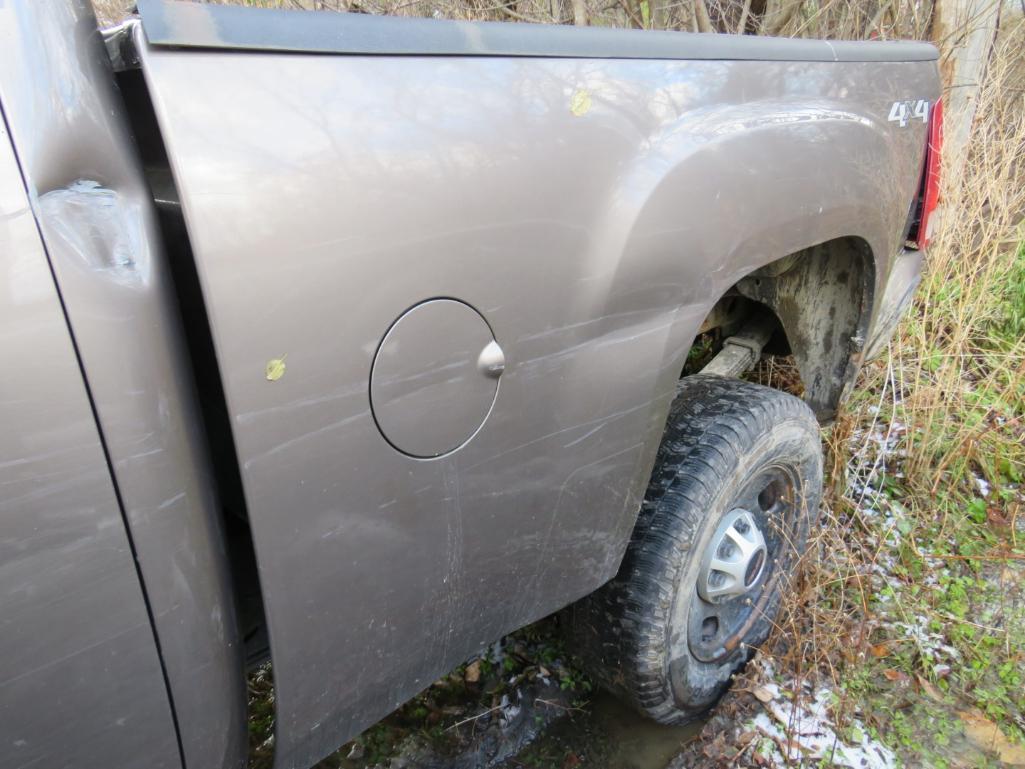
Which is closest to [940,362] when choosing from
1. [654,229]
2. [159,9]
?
[654,229]

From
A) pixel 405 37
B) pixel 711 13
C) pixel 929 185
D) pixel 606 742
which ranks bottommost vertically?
pixel 606 742

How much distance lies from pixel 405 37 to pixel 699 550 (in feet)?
4.54

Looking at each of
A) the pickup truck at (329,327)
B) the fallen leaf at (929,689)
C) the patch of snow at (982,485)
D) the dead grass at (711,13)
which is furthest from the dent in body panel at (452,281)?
the dead grass at (711,13)

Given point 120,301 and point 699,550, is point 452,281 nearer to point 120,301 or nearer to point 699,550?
point 120,301

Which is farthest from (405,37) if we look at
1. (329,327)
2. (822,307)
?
(822,307)

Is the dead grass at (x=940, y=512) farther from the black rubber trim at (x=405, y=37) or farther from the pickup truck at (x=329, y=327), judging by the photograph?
the black rubber trim at (x=405, y=37)

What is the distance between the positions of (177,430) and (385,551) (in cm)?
38

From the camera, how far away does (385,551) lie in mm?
1197

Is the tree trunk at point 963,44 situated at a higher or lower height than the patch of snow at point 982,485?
higher

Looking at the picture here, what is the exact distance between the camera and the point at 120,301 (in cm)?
91

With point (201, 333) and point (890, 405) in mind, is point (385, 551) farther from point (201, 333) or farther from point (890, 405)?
point (890, 405)

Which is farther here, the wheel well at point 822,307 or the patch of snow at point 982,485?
the patch of snow at point 982,485

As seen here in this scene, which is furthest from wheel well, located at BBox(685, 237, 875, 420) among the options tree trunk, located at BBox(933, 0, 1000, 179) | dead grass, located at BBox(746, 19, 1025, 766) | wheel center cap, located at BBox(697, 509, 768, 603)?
tree trunk, located at BBox(933, 0, 1000, 179)

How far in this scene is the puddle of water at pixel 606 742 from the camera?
6.99 ft
